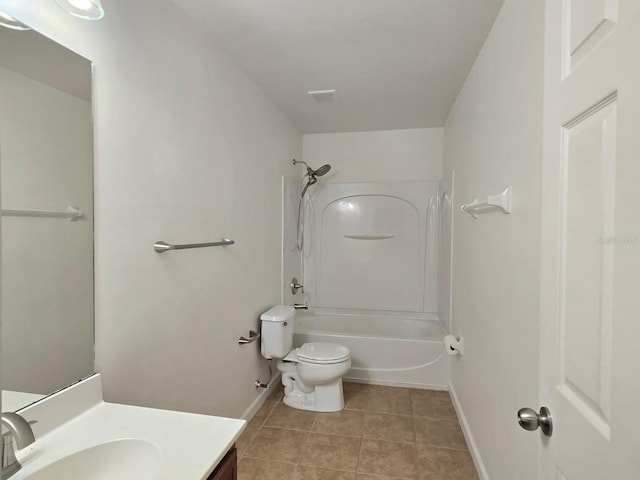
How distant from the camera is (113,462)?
94cm

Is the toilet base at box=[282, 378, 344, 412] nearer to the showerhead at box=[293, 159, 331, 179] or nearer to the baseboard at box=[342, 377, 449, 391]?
the baseboard at box=[342, 377, 449, 391]

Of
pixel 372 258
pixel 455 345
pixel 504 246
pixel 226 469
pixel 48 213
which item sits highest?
pixel 48 213

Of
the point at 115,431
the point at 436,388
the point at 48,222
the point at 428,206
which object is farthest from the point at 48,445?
the point at 428,206

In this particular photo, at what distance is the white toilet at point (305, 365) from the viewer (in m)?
2.50

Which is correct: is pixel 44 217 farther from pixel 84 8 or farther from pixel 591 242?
pixel 591 242

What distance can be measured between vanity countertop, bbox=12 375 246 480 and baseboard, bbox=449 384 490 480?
1548mm

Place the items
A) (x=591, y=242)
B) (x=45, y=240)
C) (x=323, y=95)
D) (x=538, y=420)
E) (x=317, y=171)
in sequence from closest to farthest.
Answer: (x=591, y=242), (x=538, y=420), (x=45, y=240), (x=323, y=95), (x=317, y=171)

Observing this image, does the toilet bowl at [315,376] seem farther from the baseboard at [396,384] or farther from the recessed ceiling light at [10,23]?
the recessed ceiling light at [10,23]

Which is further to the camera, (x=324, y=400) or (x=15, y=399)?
(x=324, y=400)

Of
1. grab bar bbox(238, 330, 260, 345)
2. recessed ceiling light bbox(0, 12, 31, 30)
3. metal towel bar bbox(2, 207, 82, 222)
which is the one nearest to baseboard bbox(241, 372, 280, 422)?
grab bar bbox(238, 330, 260, 345)

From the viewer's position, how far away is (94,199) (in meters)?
1.19

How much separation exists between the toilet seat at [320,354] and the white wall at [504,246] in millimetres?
876

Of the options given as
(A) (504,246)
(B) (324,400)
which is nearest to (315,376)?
(B) (324,400)

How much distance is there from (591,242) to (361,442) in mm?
2061
